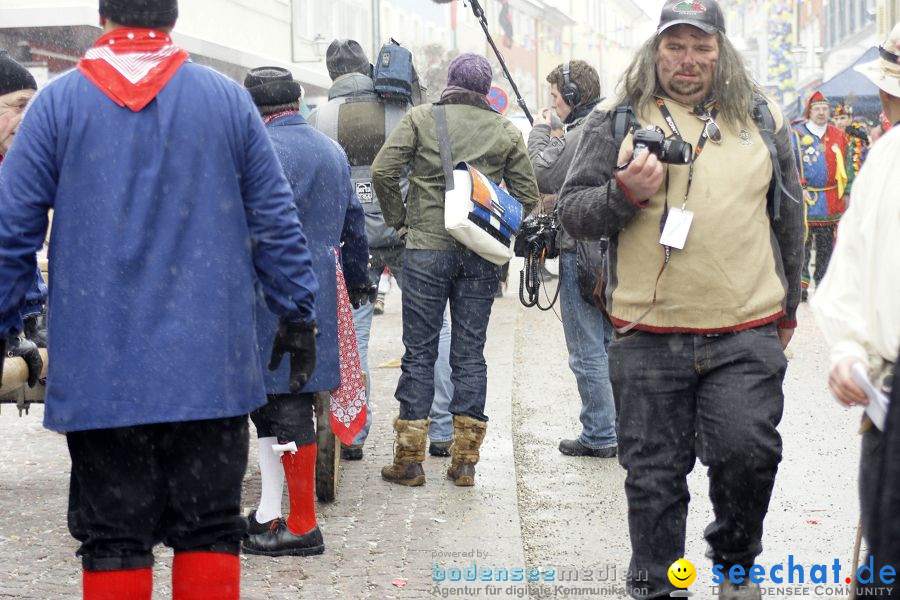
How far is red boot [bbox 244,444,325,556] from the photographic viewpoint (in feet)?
16.8

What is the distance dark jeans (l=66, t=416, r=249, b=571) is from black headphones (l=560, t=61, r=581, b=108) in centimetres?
380

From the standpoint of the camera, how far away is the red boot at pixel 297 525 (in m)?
5.12

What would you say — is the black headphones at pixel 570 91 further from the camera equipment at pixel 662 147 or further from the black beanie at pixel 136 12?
the black beanie at pixel 136 12

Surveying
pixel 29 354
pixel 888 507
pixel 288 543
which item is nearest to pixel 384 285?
pixel 288 543

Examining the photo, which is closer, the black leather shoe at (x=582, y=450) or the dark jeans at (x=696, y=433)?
the dark jeans at (x=696, y=433)

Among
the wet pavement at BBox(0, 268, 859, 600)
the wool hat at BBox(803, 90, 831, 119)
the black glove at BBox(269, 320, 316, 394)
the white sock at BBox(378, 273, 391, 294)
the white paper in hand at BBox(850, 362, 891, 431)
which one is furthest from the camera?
the wool hat at BBox(803, 90, 831, 119)

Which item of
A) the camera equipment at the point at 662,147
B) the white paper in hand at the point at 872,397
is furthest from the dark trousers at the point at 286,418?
the white paper in hand at the point at 872,397

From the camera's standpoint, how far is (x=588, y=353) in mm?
6820

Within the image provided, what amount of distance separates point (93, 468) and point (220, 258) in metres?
0.62

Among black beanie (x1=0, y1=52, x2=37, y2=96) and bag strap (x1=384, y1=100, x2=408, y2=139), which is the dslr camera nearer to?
bag strap (x1=384, y1=100, x2=408, y2=139)

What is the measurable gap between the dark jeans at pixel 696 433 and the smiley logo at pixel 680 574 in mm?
19

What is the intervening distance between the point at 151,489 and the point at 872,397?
5.86 ft

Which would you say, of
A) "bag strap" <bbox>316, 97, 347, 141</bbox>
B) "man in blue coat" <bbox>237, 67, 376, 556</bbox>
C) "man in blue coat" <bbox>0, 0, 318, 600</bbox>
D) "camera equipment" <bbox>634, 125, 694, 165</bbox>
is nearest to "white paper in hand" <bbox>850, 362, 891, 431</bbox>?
"camera equipment" <bbox>634, 125, 694, 165</bbox>

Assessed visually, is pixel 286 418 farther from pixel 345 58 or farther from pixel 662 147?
pixel 345 58
